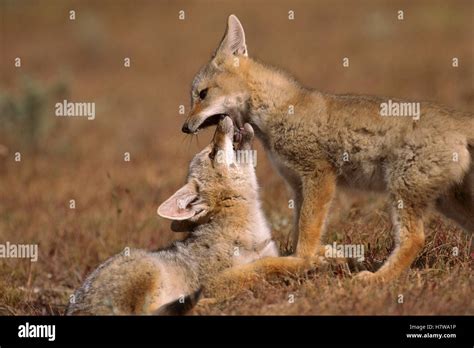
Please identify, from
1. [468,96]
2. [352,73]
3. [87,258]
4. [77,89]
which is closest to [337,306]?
[87,258]

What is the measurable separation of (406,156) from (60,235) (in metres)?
4.85

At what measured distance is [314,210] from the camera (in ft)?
22.2

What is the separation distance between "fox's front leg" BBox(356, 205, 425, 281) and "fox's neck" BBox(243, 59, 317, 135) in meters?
1.49

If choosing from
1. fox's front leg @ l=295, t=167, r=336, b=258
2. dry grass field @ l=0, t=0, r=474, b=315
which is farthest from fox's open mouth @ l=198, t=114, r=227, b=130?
dry grass field @ l=0, t=0, r=474, b=315

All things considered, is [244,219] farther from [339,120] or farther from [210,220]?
[339,120]

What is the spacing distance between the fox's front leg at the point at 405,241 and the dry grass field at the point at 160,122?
16 centimetres

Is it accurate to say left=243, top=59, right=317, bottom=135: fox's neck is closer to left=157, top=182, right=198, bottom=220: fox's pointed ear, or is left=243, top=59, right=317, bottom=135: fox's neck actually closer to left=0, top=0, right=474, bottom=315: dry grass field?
left=157, top=182, right=198, bottom=220: fox's pointed ear

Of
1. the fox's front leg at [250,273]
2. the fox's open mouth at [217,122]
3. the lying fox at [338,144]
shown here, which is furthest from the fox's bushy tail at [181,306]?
the fox's open mouth at [217,122]

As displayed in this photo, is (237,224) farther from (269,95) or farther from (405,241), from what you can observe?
(405,241)

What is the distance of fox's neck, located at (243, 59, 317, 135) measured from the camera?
723cm

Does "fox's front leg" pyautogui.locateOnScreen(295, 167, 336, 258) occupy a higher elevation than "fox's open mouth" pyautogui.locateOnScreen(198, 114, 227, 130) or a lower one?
lower

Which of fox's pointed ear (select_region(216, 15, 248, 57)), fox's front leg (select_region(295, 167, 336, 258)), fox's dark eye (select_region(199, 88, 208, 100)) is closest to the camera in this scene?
fox's front leg (select_region(295, 167, 336, 258))

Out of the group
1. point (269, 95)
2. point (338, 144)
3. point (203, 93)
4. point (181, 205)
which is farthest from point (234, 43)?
point (181, 205)

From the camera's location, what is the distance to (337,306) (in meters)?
5.74
